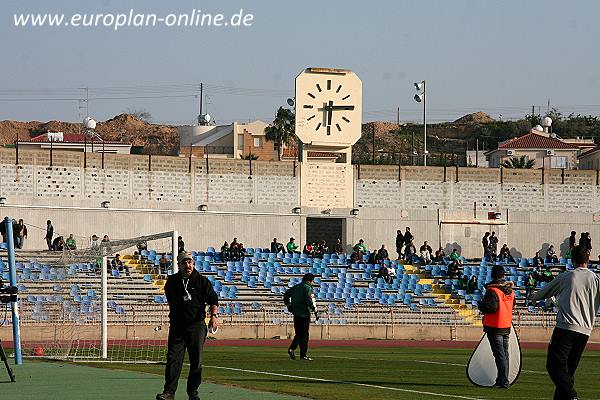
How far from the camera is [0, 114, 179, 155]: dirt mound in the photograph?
5482 inches

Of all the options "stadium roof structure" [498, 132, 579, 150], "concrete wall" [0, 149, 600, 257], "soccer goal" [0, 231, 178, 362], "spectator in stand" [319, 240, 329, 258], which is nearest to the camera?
"soccer goal" [0, 231, 178, 362]

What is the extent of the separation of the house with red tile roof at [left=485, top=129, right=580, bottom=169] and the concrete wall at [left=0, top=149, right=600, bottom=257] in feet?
105

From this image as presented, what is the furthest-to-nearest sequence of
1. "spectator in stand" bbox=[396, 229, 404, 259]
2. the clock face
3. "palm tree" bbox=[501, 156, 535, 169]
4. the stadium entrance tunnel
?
1. "palm tree" bbox=[501, 156, 535, 169]
2. the stadium entrance tunnel
3. the clock face
4. "spectator in stand" bbox=[396, 229, 404, 259]

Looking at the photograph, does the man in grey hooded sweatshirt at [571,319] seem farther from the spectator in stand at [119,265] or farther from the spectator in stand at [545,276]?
the spectator in stand at [545,276]

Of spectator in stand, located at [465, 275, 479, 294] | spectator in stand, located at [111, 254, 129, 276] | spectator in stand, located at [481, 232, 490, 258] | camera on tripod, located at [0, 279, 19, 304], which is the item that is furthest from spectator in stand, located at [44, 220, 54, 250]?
camera on tripod, located at [0, 279, 19, 304]

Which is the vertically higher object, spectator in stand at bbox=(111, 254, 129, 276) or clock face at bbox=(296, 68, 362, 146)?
clock face at bbox=(296, 68, 362, 146)

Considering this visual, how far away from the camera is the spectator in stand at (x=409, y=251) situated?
52406 millimetres

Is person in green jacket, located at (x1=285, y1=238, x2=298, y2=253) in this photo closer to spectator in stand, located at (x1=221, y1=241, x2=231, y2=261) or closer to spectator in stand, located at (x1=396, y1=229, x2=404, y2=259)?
spectator in stand, located at (x1=221, y1=241, x2=231, y2=261)

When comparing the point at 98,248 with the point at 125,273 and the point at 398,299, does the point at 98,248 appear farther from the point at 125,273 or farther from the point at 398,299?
the point at 398,299

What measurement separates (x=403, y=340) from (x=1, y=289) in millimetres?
23374

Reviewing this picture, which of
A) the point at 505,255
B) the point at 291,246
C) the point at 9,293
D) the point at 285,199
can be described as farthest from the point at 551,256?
the point at 9,293

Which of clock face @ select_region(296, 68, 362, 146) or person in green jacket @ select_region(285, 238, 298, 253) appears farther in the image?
clock face @ select_region(296, 68, 362, 146)

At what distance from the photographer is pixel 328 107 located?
2143 inches

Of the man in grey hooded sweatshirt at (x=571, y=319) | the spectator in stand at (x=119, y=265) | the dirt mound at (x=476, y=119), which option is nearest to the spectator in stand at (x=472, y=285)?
the spectator in stand at (x=119, y=265)
